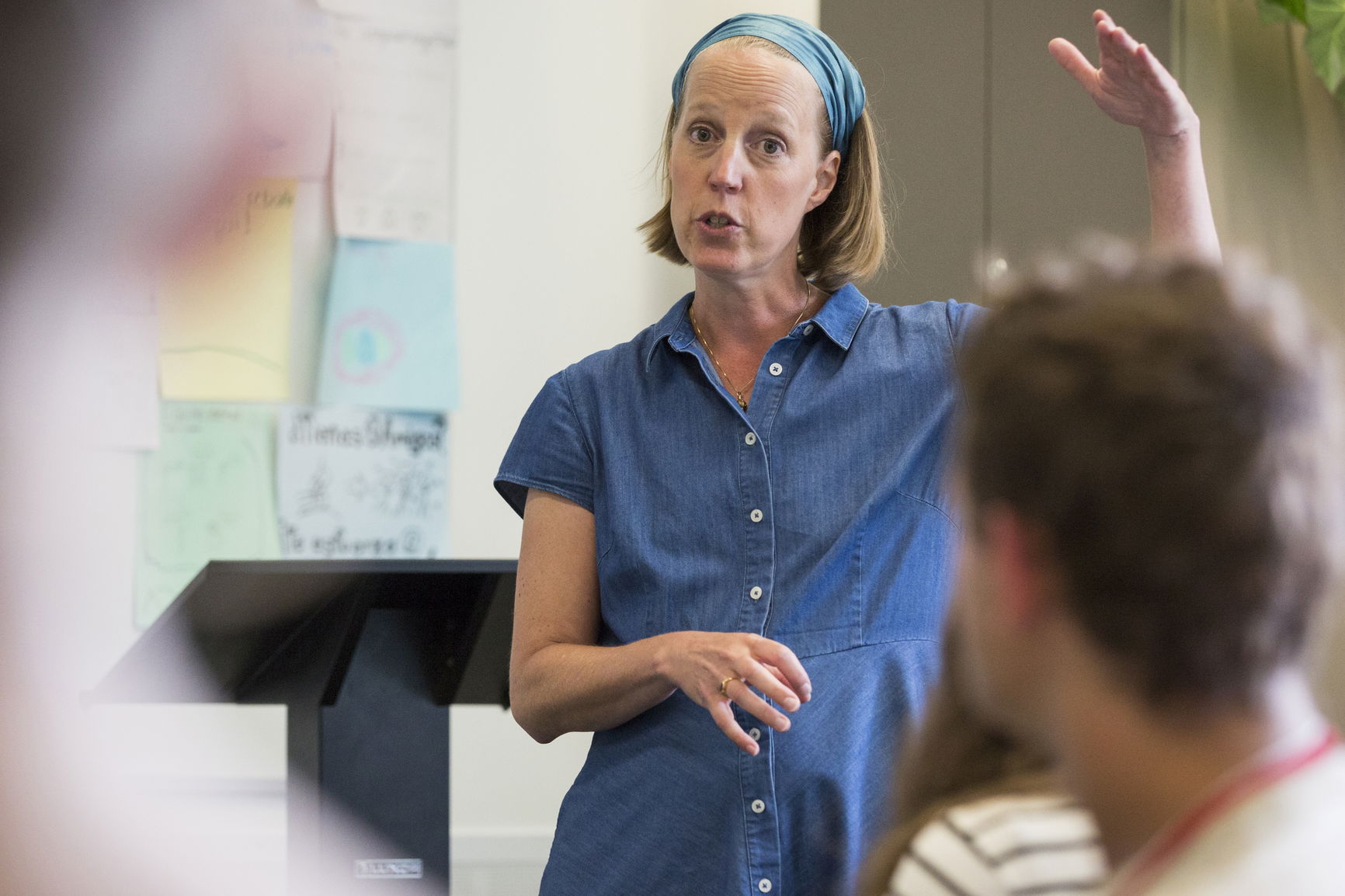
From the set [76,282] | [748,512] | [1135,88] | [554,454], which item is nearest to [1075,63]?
[1135,88]

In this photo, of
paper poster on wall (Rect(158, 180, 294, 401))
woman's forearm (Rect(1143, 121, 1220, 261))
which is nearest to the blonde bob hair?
woman's forearm (Rect(1143, 121, 1220, 261))

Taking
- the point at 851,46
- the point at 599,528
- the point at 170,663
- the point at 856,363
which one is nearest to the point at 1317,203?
the point at 851,46

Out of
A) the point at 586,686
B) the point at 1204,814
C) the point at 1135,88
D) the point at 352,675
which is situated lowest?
the point at 352,675

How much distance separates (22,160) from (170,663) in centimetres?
187

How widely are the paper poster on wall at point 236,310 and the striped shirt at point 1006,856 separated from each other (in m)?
2.70

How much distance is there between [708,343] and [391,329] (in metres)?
1.94

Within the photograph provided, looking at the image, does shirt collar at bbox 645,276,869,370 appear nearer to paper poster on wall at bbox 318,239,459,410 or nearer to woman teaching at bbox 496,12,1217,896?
woman teaching at bbox 496,12,1217,896

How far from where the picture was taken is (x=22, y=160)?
3.02m

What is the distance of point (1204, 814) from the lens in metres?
0.51

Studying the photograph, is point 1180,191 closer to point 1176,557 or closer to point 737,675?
point 737,675

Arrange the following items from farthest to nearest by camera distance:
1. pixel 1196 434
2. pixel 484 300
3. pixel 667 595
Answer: pixel 484 300 → pixel 667 595 → pixel 1196 434

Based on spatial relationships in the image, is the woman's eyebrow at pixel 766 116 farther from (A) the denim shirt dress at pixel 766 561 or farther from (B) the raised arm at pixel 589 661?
(B) the raised arm at pixel 589 661

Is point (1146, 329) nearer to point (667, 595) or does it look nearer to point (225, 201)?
point (667, 595)

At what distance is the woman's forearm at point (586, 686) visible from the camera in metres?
1.14
